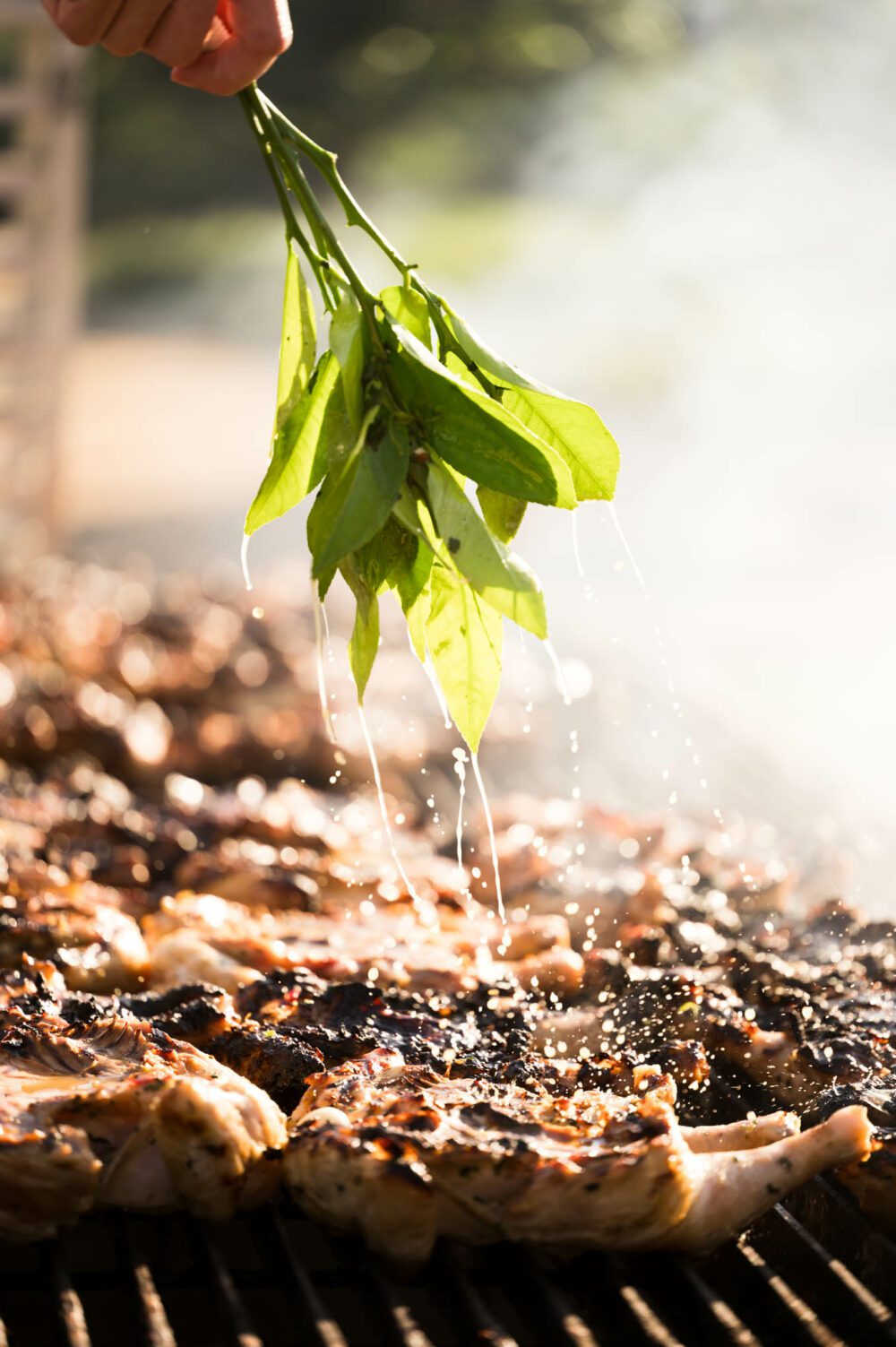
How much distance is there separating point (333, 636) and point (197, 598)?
0.82 m

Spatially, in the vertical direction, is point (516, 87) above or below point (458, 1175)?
above

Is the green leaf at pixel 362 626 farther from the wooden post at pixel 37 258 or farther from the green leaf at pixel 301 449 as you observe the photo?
the wooden post at pixel 37 258

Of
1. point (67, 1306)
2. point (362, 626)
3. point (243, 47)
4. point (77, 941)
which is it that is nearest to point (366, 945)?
point (77, 941)

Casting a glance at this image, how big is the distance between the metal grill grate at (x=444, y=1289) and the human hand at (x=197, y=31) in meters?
2.18

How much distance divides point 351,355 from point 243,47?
2.75ft

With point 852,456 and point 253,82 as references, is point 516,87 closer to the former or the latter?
point 852,456

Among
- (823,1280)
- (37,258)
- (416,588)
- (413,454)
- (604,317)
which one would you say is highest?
(604,317)

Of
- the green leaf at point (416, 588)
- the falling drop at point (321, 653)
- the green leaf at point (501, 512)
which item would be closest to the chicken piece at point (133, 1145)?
the falling drop at point (321, 653)

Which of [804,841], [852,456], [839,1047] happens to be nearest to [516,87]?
[852,456]

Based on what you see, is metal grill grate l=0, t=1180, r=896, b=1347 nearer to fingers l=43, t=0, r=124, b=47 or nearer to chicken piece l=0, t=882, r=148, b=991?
chicken piece l=0, t=882, r=148, b=991

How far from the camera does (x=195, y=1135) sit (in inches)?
92.8

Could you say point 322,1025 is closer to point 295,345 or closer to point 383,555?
point 383,555

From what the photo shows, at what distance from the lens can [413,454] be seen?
2.35 m

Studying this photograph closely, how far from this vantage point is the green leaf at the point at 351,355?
7.65 ft
